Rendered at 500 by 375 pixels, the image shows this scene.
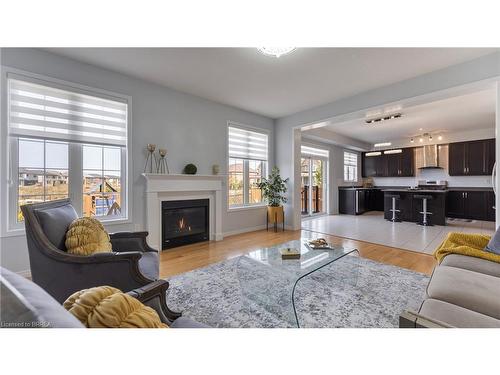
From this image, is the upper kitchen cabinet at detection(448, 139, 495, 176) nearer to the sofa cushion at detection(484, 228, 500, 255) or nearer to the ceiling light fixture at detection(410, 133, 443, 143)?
the ceiling light fixture at detection(410, 133, 443, 143)

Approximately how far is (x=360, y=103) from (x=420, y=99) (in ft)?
2.73

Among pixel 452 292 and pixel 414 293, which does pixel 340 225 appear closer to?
pixel 414 293

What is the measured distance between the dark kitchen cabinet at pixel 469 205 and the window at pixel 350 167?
2.84 metres

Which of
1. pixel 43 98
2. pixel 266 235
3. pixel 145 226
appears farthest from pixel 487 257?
pixel 43 98

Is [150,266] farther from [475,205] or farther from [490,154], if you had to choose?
[490,154]

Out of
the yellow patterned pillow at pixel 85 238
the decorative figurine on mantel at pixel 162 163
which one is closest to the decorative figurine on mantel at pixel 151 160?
the decorative figurine on mantel at pixel 162 163

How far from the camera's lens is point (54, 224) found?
4.86ft

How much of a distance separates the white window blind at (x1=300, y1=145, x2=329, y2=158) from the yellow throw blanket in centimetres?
451

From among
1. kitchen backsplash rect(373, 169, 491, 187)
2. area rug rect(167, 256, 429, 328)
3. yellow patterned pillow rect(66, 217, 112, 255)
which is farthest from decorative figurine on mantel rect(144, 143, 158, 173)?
kitchen backsplash rect(373, 169, 491, 187)

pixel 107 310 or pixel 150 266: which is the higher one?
pixel 107 310

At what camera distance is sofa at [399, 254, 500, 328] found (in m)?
0.96

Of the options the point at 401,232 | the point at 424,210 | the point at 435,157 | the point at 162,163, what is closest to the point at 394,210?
the point at 424,210

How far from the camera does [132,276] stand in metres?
1.39

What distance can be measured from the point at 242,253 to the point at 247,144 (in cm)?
245
